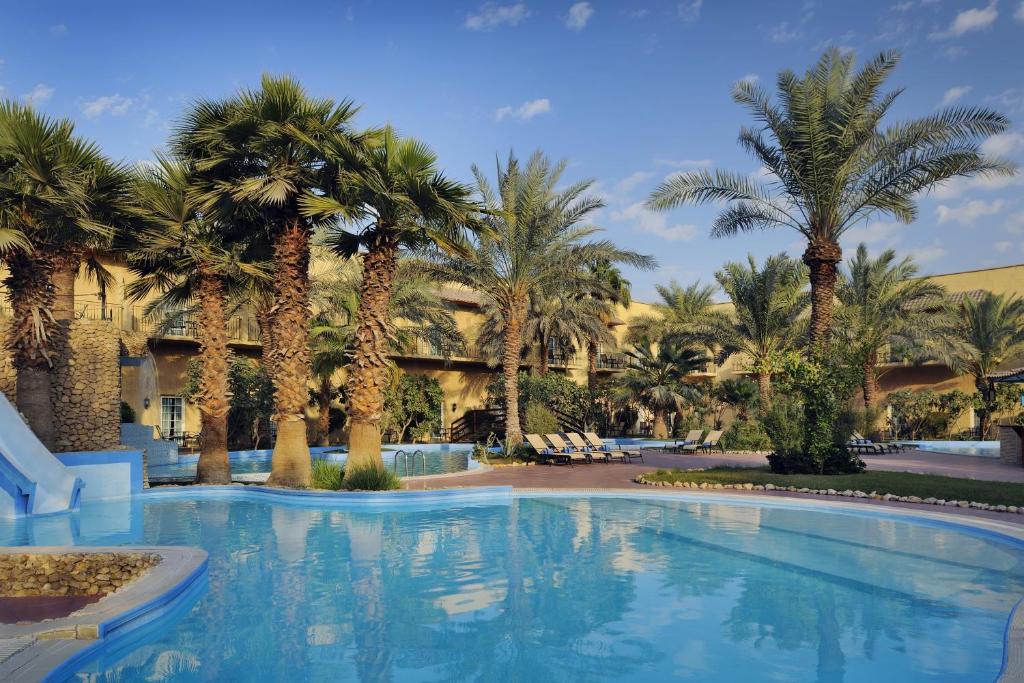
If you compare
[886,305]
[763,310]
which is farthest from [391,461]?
[886,305]

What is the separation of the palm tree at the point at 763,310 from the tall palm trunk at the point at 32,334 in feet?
66.2

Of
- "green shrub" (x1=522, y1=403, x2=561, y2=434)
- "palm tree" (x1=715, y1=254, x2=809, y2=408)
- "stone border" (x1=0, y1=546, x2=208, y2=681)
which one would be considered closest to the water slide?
"stone border" (x1=0, y1=546, x2=208, y2=681)

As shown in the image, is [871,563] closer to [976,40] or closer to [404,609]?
[404,609]

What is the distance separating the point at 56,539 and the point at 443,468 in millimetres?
11940

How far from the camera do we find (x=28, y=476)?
38.0 ft

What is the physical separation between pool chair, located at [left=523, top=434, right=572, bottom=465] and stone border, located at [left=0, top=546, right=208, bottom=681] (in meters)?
13.1

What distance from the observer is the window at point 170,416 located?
86.7 feet

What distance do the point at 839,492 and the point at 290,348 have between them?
1019 centimetres

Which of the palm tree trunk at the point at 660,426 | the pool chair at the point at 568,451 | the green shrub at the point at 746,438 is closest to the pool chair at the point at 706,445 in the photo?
the green shrub at the point at 746,438

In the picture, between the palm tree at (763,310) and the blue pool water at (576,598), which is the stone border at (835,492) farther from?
the palm tree at (763,310)

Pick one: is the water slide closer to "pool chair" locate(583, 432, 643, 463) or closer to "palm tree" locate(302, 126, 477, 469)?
"palm tree" locate(302, 126, 477, 469)

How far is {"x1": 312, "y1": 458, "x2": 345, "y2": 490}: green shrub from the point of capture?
45.3 ft

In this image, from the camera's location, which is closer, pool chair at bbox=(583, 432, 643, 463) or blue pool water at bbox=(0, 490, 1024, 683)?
blue pool water at bbox=(0, 490, 1024, 683)

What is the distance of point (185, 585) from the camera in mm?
6734
